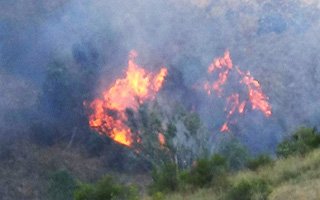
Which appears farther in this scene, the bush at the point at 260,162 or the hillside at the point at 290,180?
the bush at the point at 260,162

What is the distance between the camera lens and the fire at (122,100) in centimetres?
4236

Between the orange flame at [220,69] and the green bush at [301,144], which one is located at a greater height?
the orange flame at [220,69]

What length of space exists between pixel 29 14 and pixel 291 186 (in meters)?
45.6

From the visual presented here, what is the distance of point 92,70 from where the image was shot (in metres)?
47.9

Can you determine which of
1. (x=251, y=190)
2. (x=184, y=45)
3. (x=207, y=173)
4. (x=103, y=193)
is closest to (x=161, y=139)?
(x=184, y=45)

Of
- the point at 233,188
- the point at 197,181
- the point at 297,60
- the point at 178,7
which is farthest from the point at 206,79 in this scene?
the point at 233,188

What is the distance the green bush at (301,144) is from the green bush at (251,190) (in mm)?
5935

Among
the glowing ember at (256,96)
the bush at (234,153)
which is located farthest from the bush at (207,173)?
the glowing ember at (256,96)

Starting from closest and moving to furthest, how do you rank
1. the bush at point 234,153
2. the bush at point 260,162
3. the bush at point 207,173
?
the bush at point 207,173, the bush at point 260,162, the bush at point 234,153

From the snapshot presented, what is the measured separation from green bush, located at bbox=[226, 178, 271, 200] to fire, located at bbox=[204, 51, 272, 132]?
2839cm

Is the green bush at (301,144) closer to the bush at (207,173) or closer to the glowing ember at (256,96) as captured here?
the bush at (207,173)

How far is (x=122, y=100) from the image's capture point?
1751 inches

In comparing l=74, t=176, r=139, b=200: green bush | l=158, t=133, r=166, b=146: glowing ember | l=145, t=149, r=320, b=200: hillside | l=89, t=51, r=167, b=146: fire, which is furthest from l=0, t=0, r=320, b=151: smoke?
l=74, t=176, r=139, b=200: green bush

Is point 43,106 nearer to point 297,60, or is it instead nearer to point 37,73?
point 37,73
